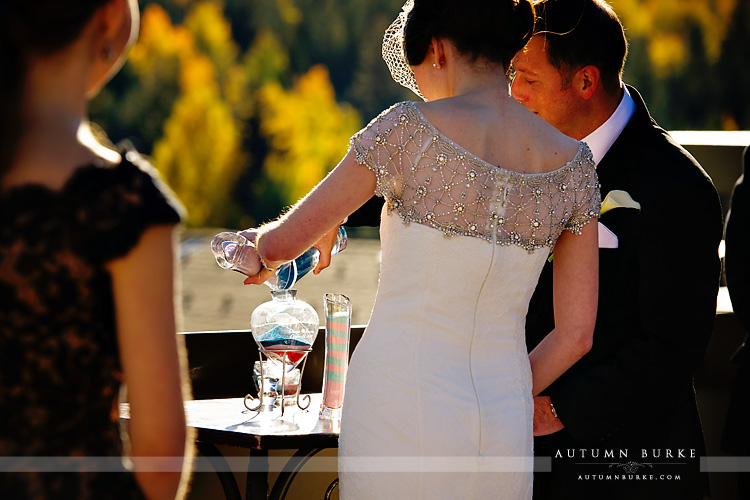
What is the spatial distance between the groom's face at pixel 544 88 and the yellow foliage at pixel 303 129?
3867 cm

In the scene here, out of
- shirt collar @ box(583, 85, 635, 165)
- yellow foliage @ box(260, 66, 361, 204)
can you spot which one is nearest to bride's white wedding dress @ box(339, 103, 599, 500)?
shirt collar @ box(583, 85, 635, 165)

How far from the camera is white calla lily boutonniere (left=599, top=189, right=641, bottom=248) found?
2.28m

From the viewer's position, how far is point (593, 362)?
232 cm

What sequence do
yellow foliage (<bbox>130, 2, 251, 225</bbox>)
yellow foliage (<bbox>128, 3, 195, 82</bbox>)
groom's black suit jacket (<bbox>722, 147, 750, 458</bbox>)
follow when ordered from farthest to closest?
yellow foliage (<bbox>128, 3, 195, 82</bbox>)
yellow foliage (<bbox>130, 2, 251, 225</bbox>)
groom's black suit jacket (<bbox>722, 147, 750, 458</bbox>)

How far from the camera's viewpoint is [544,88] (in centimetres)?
252

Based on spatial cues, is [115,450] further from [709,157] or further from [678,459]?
[709,157]

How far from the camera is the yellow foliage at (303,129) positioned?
41.7 m

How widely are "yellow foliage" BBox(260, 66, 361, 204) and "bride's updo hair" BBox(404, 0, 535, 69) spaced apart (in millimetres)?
39287

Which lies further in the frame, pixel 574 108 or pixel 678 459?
pixel 574 108

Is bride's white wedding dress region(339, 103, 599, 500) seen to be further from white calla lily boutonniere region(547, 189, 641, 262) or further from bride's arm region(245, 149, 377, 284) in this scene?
white calla lily boutonniere region(547, 189, 641, 262)

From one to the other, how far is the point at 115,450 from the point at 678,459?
5.01 ft

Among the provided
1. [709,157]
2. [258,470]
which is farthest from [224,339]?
[709,157]

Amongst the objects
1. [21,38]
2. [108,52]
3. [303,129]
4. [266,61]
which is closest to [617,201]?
[108,52]

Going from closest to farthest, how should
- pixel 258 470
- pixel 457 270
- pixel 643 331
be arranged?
pixel 457 270
pixel 643 331
pixel 258 470
